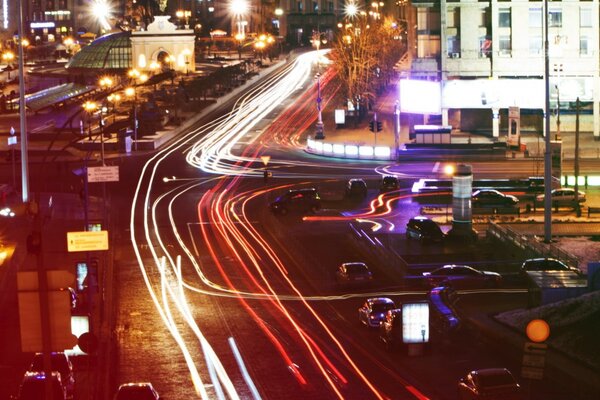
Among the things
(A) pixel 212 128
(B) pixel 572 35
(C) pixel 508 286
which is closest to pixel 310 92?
(A) pixel 212 128

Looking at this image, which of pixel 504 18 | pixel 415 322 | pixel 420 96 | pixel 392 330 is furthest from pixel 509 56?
pixel 415 322

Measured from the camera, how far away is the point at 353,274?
45.0m

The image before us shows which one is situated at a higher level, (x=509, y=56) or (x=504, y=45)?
(x=504, y=45)

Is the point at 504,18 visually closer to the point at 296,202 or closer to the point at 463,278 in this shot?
the point at 296,202

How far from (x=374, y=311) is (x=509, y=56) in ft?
197

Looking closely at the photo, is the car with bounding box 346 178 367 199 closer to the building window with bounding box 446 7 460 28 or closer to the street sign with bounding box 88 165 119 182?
the street sign with bounding box 88 165 119 182

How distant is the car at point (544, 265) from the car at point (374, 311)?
7.00m

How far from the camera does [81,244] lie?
40.5m

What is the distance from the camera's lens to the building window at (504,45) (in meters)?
95.0

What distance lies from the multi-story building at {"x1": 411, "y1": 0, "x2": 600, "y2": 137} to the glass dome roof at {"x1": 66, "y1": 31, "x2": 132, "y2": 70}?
5198 cm

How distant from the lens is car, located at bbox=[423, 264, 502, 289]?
43.9 meters

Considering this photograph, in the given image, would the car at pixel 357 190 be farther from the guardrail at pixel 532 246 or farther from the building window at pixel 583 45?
the building window at pixel 583 45

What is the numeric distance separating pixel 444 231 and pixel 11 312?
21893 mm

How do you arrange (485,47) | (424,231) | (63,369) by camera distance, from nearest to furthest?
(63,369), (424,231), (485,47)
